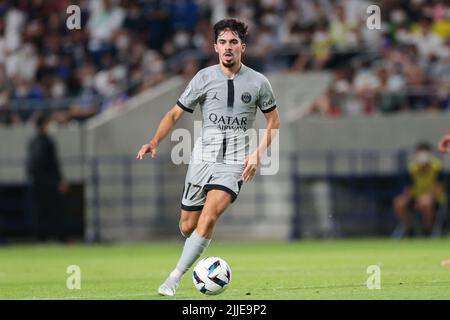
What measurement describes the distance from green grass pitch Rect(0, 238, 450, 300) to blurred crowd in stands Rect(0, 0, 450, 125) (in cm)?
343

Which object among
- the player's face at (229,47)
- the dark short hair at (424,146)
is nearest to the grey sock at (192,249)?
the player's face at (229,47)

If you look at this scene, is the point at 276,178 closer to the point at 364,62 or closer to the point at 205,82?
the point at 364,62

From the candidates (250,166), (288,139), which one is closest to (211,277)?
(250,166)

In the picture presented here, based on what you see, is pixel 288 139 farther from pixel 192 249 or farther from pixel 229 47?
pixel 192 249

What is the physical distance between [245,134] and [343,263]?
5274 millimetres

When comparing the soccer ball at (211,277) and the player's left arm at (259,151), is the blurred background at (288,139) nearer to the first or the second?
the player's left arm at (259,151)

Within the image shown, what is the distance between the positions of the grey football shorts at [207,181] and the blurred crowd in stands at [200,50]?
13.5 metres

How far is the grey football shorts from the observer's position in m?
12.0

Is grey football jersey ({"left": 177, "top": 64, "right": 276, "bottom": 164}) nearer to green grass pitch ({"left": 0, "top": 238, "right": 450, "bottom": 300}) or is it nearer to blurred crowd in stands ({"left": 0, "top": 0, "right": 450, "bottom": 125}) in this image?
green grass pitch ({"left": 0, "top": 238, "right": 450, "bottom": 300})

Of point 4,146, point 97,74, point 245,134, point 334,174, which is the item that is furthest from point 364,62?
point 245,134

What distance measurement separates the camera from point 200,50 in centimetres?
2739

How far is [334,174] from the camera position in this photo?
83.2ft

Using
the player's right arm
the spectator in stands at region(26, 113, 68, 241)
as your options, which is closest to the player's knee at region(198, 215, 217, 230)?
the player's right arm

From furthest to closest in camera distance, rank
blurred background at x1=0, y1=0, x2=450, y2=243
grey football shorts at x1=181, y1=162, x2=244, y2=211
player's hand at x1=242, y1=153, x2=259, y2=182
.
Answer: blurred background at x1=0, y1=0, x2=450, y2=243, grey football shorts at x1=181, y1=162, x2=244, y2=211, player's hand at x1=242, y1=153, x2=259, y2=182
